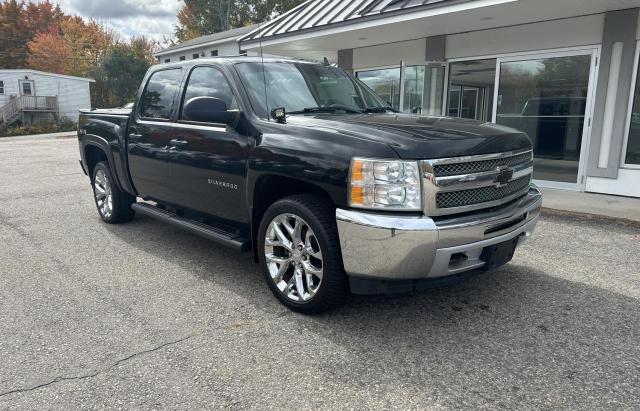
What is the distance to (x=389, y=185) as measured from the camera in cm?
302

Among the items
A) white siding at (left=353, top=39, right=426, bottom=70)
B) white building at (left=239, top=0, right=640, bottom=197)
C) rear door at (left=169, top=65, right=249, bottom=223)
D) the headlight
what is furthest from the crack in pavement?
white siding at (left=353, top=39, right=426, bottom=70)

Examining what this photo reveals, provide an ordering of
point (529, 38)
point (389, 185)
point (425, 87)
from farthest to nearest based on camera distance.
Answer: point (425, 87), point (529, 38), point (389, 185)

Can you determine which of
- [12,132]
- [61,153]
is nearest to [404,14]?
[61,153]

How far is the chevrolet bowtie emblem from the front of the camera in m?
3.40

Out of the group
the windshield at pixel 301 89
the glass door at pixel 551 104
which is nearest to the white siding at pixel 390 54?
the glass door at pixel 551 104

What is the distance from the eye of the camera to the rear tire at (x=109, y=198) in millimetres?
6172

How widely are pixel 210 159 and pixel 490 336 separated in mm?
2715

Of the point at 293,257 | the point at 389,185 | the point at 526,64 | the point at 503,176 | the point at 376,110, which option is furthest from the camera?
the point at 526,64

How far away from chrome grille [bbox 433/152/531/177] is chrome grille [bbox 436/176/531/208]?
5.2 inches

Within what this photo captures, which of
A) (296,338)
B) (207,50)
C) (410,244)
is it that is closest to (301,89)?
(410,244)

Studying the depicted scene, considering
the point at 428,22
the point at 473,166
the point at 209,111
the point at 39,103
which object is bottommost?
the point at 473,166

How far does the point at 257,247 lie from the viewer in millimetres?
3939

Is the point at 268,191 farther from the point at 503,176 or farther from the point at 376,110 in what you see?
the point at 503,176

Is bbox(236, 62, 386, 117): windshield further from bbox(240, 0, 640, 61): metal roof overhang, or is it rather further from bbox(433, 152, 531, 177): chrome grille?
bbox(240, 0, 640, 61): metal roof overhang
